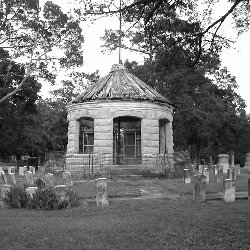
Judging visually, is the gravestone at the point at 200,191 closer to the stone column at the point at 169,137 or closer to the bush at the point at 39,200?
the bush at the point at 39,200

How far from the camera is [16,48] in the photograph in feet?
87.8

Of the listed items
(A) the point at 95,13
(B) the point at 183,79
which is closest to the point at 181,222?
(A) the point at 95,13

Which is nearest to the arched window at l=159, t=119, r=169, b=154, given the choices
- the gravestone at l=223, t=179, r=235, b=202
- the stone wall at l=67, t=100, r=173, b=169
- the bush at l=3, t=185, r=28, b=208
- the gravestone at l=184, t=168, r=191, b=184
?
the stone wall at l=67, t=100, r=173, b=169

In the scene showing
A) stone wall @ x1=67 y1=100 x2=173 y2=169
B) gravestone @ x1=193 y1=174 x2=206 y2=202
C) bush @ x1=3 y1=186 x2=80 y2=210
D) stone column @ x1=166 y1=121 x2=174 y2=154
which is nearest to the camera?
bush @ x1=3 y1=186 x2=80 y2=210

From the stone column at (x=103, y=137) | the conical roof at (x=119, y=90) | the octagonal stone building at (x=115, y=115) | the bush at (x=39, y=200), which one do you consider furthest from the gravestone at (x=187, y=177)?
the bush at (x=39, y=200)

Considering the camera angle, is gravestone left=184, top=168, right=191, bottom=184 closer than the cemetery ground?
No

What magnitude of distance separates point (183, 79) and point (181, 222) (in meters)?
23.0

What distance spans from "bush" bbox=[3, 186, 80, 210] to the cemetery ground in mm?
291

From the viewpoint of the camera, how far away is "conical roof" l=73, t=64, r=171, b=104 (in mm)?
21625

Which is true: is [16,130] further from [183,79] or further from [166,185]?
[166,185]

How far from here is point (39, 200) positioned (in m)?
10.9

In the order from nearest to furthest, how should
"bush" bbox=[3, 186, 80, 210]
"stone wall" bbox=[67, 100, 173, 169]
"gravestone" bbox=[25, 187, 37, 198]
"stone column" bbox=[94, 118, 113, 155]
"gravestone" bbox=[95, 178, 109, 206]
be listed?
"bush" bbox=[3, 186, 80, 210], "gravestone" bbox=[25, 187, 37, 198], "gravestone" bbox=[95, 178, 109, 206], "stone column" bbox=[94, 118, 113, 155], "stone wall" bbox=[67, 100, 173, 169]

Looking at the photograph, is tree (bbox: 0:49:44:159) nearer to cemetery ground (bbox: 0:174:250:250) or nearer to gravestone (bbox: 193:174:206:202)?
gravestone (bbox: 193:174:206:202)

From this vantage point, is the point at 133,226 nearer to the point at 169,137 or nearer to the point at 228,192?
the point at 228,192
